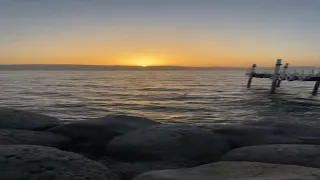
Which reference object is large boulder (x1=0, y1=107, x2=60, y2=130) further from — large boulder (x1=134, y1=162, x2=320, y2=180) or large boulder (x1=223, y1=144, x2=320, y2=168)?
large boulder (x1=134, y1=162, x2=320, y2=180)

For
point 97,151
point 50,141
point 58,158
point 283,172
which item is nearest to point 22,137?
point 50,141

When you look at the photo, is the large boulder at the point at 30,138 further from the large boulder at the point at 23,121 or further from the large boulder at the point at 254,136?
the large boulder at the point at 254,136

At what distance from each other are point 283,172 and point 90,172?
2.65 meters

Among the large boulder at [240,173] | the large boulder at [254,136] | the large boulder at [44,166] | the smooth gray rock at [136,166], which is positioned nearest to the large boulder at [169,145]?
the smooth gray rock at [136,166]

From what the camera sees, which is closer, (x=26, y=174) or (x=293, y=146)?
(x=26, y=174)

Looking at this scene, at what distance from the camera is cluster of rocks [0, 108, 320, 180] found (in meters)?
5.13

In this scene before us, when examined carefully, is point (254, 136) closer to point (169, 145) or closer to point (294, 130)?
point (294, 130)

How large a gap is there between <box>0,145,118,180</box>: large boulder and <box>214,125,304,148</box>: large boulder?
3661 millimetres

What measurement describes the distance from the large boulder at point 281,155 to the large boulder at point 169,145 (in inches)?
23.5

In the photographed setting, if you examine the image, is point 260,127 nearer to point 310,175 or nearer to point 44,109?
point 310,175

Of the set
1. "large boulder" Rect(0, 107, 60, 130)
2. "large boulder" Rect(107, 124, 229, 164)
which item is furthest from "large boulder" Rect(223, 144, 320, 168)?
"large boulder" Rect(0, 107, 60, 130)

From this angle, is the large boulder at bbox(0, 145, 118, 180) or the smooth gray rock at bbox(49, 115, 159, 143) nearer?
the large boulder at bbox(0, 145, 118, 180)

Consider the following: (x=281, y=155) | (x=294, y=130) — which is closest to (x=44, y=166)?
(x=281, y=155)

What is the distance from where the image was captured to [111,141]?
8.10m
